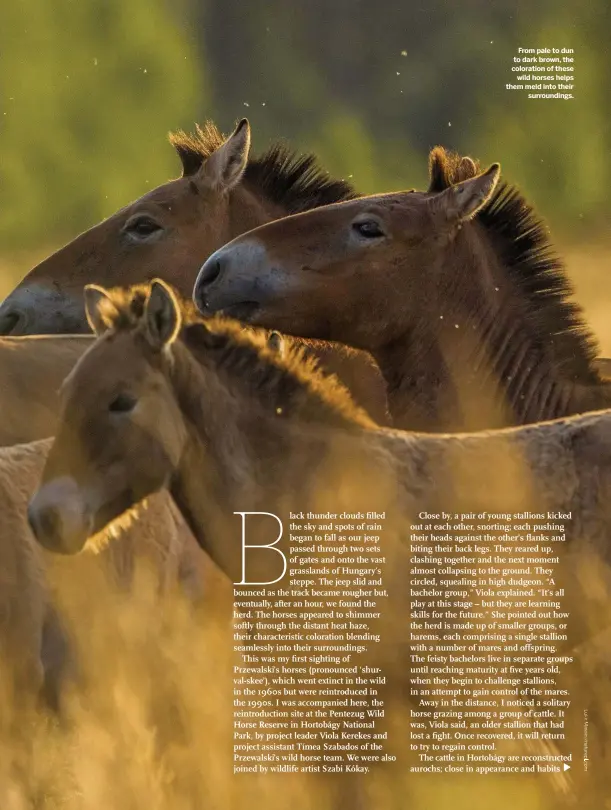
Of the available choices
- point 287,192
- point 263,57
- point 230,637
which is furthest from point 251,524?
point 263,57

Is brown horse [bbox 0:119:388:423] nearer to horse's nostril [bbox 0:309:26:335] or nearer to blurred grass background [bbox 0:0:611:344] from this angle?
horse's nostril [bbox 0:309:26:335]

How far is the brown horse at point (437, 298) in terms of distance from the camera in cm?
532

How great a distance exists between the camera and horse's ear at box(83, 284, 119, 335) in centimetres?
432

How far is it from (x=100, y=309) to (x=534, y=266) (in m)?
1.98

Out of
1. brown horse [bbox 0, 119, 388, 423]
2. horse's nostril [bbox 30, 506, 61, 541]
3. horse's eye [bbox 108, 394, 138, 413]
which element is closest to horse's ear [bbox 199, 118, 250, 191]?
brown horse [bbox 0, 119, 388, 423]

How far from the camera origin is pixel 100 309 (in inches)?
172

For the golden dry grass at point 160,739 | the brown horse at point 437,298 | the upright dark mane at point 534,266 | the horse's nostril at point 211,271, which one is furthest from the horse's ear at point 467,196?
the golden dry grass at point 160,739

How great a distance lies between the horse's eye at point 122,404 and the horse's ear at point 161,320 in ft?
0.58

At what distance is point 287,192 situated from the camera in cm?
653

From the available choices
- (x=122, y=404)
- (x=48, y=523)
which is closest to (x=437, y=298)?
(x=122, y=404)

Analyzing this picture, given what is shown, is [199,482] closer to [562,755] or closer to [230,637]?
[230,637]

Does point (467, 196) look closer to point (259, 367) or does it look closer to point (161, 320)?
point (259, 367)

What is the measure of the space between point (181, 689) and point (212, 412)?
3.95 ft

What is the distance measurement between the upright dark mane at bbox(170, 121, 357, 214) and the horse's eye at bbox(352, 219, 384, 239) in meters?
0.94
